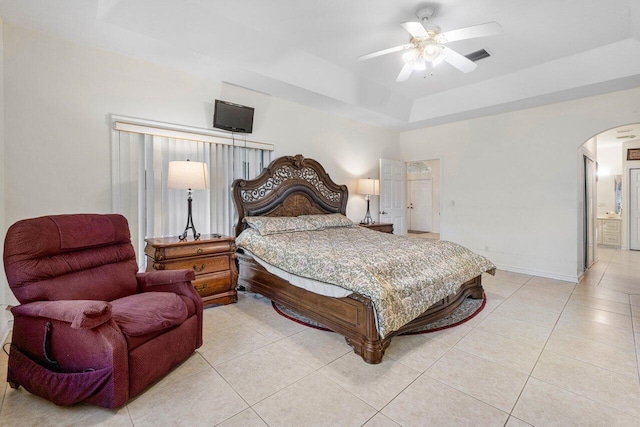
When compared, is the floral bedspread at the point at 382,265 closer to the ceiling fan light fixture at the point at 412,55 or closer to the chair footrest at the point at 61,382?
the chair footrest at the point at 61,382

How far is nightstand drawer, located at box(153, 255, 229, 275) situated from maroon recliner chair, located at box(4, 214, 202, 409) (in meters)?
0.56

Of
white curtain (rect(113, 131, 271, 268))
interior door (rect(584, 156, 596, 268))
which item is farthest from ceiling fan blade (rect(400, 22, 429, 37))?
interior door (rect(584, 156, 596, 268))

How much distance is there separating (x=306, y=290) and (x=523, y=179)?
4175mm

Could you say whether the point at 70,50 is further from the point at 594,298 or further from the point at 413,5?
the point at 594,298

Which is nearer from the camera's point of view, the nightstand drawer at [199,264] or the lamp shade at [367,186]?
the nightstand drawer at [199,264]

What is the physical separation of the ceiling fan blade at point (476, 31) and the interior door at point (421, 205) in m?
7.65

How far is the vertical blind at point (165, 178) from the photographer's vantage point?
3.13 m

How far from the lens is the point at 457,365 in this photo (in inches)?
82.7

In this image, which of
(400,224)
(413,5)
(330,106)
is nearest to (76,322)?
(413,5)

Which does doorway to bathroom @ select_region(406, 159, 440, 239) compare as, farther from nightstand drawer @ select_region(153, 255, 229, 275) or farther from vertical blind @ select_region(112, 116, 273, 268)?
nightstand drawer @ select_region(153, 255, 229, 275)

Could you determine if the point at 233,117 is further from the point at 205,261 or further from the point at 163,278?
the point at 163,278

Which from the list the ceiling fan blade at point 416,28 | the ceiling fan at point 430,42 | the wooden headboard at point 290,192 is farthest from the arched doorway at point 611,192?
the wooden headboard at point 290,192

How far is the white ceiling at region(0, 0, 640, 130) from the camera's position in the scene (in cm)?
265

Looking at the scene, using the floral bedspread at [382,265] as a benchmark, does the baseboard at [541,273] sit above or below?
below
